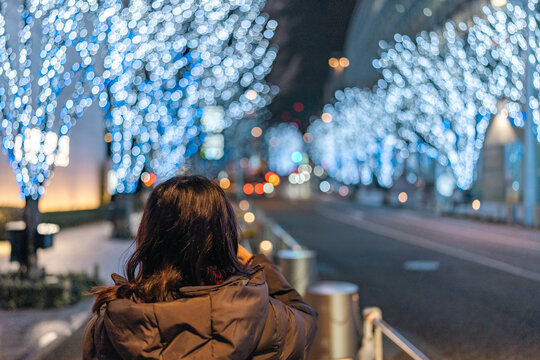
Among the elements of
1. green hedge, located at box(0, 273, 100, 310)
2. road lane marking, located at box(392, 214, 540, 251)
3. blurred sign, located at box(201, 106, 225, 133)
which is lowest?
road lane marking, located at box(392, 214, 540, 251)

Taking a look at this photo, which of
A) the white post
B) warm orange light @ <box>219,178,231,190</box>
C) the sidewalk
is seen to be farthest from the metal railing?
warm orange light @ <box>219,178,231,190</box>

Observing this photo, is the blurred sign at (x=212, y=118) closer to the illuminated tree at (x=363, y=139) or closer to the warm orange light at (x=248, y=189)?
the illuminated tree at (x=363, y=139)

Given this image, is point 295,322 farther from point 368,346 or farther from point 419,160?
point 419,160

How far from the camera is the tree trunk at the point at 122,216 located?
18203mm

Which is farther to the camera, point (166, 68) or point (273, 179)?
point (273, 179)

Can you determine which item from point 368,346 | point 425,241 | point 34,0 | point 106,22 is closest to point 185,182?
point 368,346

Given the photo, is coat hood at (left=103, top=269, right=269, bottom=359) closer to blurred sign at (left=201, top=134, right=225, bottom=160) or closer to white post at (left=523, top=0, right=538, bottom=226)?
white post at (left=523, top=0, right=538, bottom=226)

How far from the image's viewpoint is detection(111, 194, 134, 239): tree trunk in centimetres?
1820

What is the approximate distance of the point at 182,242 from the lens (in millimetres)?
1991

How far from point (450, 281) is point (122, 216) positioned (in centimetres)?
1149

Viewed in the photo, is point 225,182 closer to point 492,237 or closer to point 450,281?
point 492,237

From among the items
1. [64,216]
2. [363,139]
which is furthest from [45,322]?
[363,139]

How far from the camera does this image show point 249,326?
6.20 ft

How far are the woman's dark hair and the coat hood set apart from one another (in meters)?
0.12
